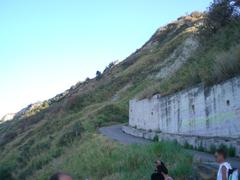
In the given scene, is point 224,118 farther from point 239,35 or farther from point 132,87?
point 132,87

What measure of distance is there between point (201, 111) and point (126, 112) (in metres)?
31.0

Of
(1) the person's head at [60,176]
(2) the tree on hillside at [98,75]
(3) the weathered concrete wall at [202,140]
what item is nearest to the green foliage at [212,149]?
(3) the weathered concrete wall at [202,140]

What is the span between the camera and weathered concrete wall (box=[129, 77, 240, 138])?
17.5m

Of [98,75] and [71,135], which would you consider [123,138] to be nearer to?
[71,135]

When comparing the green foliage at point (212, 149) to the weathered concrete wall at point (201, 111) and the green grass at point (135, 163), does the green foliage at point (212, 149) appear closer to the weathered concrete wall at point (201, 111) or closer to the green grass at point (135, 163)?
the weathered concrete wall at point (201, 111)

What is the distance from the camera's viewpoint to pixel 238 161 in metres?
15.6

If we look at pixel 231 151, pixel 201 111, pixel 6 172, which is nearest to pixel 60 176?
pixel 231 151

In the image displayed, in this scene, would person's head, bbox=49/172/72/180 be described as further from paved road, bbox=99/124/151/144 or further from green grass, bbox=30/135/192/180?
paved road, bbox=99/124/151/144

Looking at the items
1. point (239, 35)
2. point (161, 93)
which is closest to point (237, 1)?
point (239, 35)

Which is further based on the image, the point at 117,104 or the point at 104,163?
the point at 117,104

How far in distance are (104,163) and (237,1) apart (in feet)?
40.2

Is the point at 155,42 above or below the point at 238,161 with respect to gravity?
above

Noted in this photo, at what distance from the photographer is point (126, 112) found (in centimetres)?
5131

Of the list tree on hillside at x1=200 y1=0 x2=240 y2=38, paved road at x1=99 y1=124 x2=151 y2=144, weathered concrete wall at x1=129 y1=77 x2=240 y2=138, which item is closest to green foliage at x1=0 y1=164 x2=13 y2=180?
paved road at x1=99 y1=124 x2=151 y2=144
